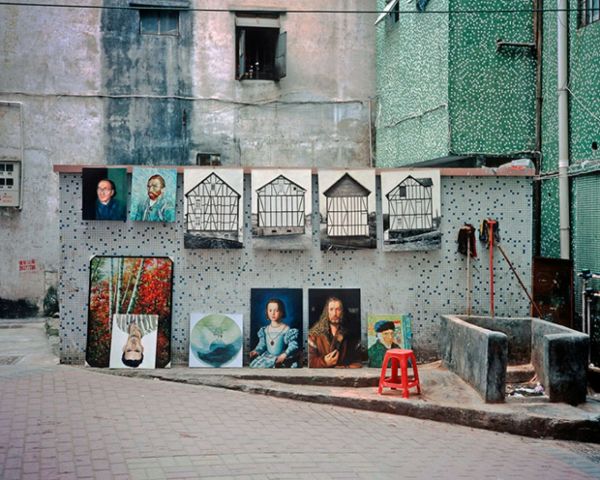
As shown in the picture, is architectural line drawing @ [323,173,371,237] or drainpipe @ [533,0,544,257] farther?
drainpipe @ [533,0,544,257]

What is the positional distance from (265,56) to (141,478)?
1336 cm

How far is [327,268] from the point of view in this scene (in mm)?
9719

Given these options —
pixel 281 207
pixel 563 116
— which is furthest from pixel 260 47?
pixel 281 207

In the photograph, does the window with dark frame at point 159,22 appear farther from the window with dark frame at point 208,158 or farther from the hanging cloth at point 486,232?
the hanging cloth at point 486,232

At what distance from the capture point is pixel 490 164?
1302cm

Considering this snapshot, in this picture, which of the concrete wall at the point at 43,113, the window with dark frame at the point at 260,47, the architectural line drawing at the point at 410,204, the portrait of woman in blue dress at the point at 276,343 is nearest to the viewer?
the portrait of woman in blue dress at the point at 276,343

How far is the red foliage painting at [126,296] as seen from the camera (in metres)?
9.31

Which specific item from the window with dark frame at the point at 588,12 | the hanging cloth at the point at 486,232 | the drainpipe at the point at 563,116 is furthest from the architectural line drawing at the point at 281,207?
the window with dark frame at the point at 588,12

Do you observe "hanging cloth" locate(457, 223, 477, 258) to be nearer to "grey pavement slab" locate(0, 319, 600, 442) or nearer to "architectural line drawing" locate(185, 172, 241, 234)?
"grey pavement slab" locate(0, 319, 600, 442)

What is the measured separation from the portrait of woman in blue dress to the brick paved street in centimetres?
109

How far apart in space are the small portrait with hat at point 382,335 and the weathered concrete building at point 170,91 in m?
7.94

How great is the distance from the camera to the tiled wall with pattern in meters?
9.40

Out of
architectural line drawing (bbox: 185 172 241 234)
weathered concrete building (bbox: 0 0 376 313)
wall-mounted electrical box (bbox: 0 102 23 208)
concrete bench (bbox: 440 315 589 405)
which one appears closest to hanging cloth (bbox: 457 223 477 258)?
concrete bench (bbox: 440 315 589 405)

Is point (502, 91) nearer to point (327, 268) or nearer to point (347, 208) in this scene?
point (347, 208)
